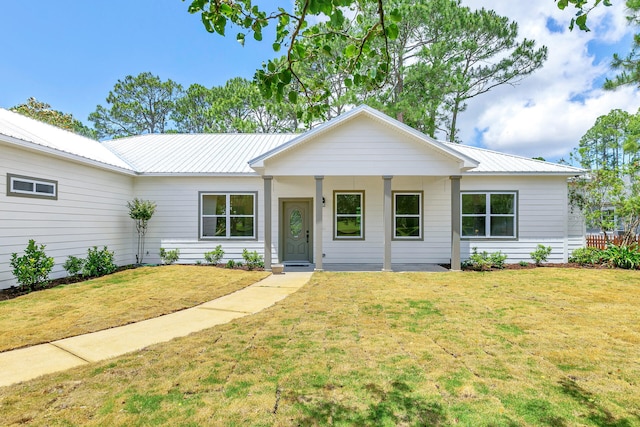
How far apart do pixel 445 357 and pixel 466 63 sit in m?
20.5

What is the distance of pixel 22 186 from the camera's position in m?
7.25

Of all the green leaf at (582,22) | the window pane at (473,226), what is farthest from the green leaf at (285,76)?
the window pane at (473,226)

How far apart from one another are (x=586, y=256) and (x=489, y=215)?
335 centimetres

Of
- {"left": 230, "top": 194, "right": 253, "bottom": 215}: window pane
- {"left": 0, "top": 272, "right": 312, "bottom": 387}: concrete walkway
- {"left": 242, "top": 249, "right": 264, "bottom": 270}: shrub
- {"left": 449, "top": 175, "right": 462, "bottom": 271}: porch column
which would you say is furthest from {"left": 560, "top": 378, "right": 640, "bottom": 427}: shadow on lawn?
{"left": 230, "top": 194, "right": 253, "bottom": 215}: window pane

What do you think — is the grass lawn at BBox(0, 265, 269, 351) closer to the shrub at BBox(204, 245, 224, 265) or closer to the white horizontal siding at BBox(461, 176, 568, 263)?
the shrub at BBox(204, 245, 224, 265)

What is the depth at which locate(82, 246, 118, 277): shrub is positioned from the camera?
8664 millimetres

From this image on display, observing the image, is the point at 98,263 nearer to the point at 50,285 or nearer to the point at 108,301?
the point at 50,285

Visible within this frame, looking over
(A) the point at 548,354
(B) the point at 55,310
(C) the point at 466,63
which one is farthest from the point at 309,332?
(C) the point at 466,63

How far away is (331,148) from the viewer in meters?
9.48

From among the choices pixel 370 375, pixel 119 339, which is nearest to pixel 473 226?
pixel 370 375

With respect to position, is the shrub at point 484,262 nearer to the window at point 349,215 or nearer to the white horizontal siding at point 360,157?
the white horizontal siding at point 360,157

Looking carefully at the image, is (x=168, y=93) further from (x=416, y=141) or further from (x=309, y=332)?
(x=309, y=332)

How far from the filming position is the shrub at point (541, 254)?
10625 millimetres

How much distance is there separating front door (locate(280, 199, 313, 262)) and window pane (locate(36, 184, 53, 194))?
629cm
